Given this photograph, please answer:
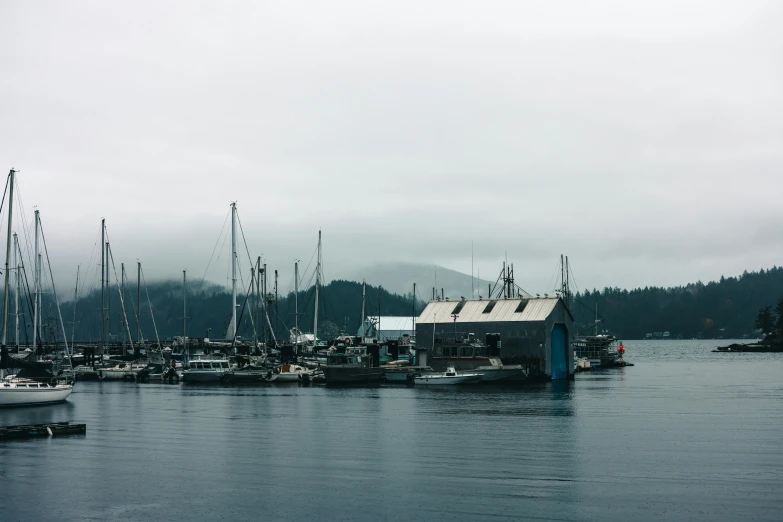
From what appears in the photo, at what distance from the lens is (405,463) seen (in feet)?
121

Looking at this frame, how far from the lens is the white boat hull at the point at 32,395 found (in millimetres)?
67688

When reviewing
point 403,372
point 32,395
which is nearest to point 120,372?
point 403,372

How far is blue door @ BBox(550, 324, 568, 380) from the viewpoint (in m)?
101

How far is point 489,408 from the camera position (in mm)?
65562

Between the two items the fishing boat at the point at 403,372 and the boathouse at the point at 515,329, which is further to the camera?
the fishing boat at the point at 403,372

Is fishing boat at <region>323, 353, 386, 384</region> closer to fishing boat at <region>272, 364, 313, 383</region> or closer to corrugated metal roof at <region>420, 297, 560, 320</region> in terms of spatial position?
fishing boat at <region>272, 364, 313, 383</region>

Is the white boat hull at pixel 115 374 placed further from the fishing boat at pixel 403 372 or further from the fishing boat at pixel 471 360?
the fishing boat at pixel 471 360

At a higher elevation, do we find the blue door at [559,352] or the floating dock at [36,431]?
the blue door at [559,352]

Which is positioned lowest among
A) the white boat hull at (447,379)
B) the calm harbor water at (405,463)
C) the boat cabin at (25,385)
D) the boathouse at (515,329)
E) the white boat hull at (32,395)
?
the calm harbor water at (405,463)

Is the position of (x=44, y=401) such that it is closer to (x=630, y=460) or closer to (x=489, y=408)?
(x=489, y=408)

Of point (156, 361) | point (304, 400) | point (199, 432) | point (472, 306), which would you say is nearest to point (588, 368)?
point (472, 306)

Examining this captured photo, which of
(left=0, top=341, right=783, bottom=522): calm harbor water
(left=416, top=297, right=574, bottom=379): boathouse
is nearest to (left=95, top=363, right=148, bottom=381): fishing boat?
(left=416, top=297, right=574, bottom=379): boathouse

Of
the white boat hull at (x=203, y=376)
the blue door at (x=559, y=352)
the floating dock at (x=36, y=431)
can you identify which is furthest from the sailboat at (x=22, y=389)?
the blue door at (x=559, y=352)

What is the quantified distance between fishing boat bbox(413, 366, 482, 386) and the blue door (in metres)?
10.9
